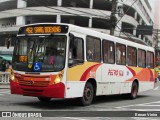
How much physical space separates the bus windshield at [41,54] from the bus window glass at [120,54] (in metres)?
4.43

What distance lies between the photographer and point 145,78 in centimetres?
2144

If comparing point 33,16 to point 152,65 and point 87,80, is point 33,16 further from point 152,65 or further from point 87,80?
point 87,80

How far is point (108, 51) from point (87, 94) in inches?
95.2

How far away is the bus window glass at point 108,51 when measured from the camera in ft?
53.0

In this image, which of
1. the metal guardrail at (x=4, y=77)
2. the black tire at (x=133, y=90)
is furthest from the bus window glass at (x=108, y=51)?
the metal guardrail at (x=4, y=77)

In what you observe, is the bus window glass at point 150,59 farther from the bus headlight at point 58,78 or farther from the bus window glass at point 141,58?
the bus headlight at point 58,78

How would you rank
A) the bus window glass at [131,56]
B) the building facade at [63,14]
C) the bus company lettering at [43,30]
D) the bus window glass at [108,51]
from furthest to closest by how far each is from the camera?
the building facade at [63,14]
the bus window glass at [131,56]
the bus window glass at [108,51]
the bus company lettering at [43,30]

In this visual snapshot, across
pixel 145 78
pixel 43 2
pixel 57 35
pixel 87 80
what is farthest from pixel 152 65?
pixel 43 2

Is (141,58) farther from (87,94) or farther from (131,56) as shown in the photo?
(87,94)

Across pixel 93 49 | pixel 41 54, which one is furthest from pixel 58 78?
pixel 93 49

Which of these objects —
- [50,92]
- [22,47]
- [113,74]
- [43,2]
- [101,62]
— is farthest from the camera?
[43,2]

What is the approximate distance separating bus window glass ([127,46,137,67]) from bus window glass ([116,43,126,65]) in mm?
588

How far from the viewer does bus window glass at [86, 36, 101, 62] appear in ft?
48.7

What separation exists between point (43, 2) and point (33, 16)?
358cm
